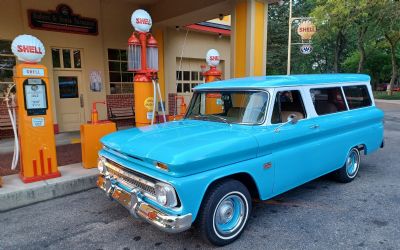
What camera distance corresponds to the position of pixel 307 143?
3.97 metres

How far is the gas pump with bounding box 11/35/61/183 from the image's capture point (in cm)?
454

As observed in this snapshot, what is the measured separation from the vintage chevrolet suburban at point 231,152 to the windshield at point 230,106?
1cm

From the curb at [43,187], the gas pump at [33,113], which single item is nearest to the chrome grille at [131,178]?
the curb at [43,187]

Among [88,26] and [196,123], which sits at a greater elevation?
[88,26]

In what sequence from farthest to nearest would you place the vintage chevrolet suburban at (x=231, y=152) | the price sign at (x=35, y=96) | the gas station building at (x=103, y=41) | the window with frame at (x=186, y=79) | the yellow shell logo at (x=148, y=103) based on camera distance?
the window with frame at (x=186, y=79) → the gas station building at (x=103, y=41) → the yellow shell logo at (x=148, y=103) → the price sign at (x=35, y=96) → the vintage chevrolet suburban at (x=231, y=152)

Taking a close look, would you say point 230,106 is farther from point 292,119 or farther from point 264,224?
point 264,224

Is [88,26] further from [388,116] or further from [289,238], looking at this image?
[388,116]

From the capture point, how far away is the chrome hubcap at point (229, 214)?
3.14m

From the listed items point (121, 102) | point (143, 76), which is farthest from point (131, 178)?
point (121, 102)

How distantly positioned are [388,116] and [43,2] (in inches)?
586

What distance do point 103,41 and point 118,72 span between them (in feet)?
3.73

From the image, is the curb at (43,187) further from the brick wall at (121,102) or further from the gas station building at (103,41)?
the brick wall at (121,102)

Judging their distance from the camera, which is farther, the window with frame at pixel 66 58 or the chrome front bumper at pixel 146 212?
the window with frame at pixel 66 58

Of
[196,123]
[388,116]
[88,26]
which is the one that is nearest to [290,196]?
[196,123]
